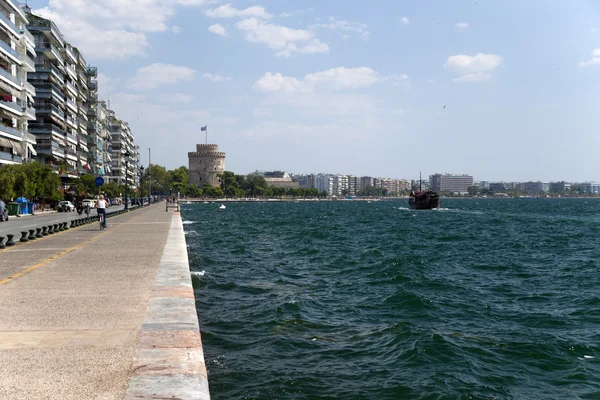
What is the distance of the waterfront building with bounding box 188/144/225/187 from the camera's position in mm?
180625

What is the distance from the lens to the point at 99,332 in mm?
6340

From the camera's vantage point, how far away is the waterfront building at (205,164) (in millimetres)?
180625

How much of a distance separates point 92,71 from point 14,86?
42.1 meters

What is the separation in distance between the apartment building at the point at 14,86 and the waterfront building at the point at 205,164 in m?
124

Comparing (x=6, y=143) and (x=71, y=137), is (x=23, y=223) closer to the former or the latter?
(x=6, y=143)

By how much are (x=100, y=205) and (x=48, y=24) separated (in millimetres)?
47034

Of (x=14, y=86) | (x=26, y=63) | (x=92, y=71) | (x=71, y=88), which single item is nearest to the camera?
(x=14, y=86)

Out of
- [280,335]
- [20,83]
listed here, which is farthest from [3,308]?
[20,83]

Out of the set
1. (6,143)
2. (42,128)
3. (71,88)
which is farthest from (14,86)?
(71,88)

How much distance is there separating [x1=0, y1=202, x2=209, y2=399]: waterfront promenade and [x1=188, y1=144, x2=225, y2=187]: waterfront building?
558 feet

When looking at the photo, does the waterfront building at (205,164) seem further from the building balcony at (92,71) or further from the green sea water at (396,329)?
the green sea water at (396,329)

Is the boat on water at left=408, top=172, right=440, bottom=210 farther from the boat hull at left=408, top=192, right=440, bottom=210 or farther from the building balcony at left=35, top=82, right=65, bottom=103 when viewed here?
the building balcony at left=35, top=82, right=65, bottom=103

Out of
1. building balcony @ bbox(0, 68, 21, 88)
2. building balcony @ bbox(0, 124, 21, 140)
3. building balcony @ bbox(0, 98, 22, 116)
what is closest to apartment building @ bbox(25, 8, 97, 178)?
building balcony @ bbox(0, 68, 21, 88)

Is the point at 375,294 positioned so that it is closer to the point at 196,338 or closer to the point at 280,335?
the point at 280,335
